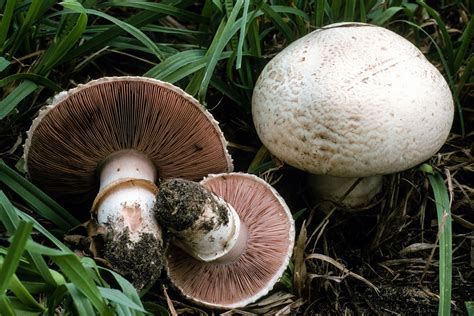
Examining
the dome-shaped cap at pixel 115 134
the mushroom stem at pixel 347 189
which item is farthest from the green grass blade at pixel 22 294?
the mushroom stem at pixel 347 189

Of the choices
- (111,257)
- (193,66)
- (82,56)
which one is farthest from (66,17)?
(111,257)

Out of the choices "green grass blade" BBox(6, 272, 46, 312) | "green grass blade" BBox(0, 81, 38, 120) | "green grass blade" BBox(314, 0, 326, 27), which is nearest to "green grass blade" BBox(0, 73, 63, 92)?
"green grass blade" BBox(0, 81, 38, 120)

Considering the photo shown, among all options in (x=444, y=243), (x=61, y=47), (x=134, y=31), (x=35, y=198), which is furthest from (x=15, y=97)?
(x=444, y=243)

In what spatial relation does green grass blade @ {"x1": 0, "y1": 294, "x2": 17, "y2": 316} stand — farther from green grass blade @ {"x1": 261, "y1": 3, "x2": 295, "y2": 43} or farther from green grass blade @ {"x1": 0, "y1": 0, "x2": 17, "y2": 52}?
green grass blade @ {"x1": 261, "y1": 3, "x2": 295, "y2": 43}

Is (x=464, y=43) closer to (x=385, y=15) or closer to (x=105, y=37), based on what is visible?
(x=385, y=15)

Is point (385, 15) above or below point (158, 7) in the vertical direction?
below

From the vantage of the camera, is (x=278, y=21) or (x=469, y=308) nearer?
(x=469, y=308)
